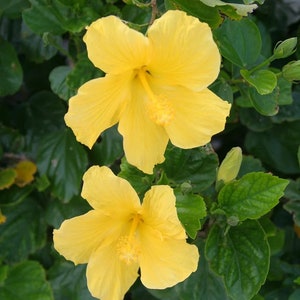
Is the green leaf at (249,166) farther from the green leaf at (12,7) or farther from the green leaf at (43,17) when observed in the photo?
the green leaf at (12,7)

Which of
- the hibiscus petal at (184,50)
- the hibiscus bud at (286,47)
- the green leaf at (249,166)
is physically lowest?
the green leaf at (249,166)

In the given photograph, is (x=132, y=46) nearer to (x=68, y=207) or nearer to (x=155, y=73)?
(x=155, y=73)

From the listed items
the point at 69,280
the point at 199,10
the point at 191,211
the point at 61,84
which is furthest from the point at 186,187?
the point at 69,280

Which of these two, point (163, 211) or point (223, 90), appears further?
point (223, 90)

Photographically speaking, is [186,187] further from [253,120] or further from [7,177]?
[7,177]

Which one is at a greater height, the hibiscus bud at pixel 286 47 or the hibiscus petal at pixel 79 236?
the hibiscus bud at pixel 286 47

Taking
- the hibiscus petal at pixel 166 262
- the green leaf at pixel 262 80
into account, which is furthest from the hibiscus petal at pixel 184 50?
the hibiscus petal at pixel 166 262
